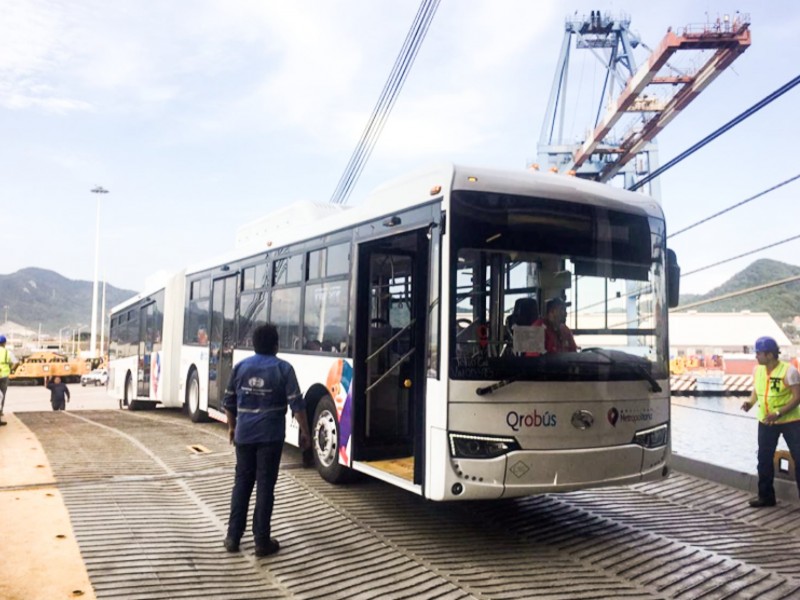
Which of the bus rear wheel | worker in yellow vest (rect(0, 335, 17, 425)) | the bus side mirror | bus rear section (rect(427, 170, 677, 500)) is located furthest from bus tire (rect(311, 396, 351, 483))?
the bus rear wheel

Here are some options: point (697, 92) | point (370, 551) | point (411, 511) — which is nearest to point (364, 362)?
point (411, 511)

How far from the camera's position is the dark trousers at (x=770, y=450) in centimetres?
681

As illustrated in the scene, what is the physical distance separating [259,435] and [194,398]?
8061 mm

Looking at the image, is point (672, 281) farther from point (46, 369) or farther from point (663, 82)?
point (46, 369)

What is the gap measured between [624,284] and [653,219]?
0.78m

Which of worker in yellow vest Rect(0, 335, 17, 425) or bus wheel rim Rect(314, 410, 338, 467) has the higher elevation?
worker in yellow vest Rect(0, 335, 17, 425)

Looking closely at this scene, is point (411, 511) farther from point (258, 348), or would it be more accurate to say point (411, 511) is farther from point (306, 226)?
point (306, 226)

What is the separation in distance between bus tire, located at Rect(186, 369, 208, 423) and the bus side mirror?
349 inches

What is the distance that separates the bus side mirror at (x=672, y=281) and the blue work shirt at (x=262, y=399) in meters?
3.42

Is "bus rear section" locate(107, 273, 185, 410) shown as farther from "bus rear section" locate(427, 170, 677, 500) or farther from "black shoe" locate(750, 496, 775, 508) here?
"black shoe" locate(750, 496, 775, 508)

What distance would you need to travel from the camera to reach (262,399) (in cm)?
526

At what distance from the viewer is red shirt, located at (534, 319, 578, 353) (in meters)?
5.43

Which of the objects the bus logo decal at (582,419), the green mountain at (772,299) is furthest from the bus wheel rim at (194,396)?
the green mountain at (772,299)

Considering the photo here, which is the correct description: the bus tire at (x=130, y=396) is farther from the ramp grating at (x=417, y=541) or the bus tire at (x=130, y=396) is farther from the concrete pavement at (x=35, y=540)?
the concrete pavement at (x=35, y=540)
